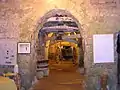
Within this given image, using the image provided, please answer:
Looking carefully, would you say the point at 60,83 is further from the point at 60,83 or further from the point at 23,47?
the point at 23,47

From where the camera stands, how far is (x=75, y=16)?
692cm

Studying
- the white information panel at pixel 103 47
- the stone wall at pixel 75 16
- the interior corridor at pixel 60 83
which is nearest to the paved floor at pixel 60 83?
the interior corridor at pixel 60 83

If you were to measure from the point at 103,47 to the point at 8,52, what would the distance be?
2368 mm

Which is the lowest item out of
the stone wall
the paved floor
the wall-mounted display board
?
the paved floor

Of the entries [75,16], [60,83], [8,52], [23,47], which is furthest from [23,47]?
[60,83]

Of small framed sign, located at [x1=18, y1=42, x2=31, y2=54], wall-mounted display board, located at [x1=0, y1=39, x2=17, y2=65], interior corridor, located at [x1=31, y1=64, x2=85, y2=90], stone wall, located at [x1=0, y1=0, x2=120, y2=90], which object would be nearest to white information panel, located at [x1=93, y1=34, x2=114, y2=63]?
stone wall, located at [x1=0, y1=0, x2=120, y2=90]

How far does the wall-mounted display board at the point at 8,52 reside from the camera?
7020 millimetres

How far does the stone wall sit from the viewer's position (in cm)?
689

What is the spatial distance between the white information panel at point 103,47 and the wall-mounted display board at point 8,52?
6.54 ft

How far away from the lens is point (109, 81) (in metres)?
6.88

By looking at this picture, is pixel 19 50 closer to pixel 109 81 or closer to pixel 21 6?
pixel 21 6

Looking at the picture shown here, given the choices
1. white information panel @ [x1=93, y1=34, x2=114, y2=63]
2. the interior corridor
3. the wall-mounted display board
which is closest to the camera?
white information panel @ [x1=93, y1=34, x2=114, y2=63]

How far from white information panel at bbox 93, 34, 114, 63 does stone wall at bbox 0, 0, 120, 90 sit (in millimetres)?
100

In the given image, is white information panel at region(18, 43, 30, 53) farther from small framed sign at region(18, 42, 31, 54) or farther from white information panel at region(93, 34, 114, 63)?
white information panel at region(93, 34, 114, 63)
